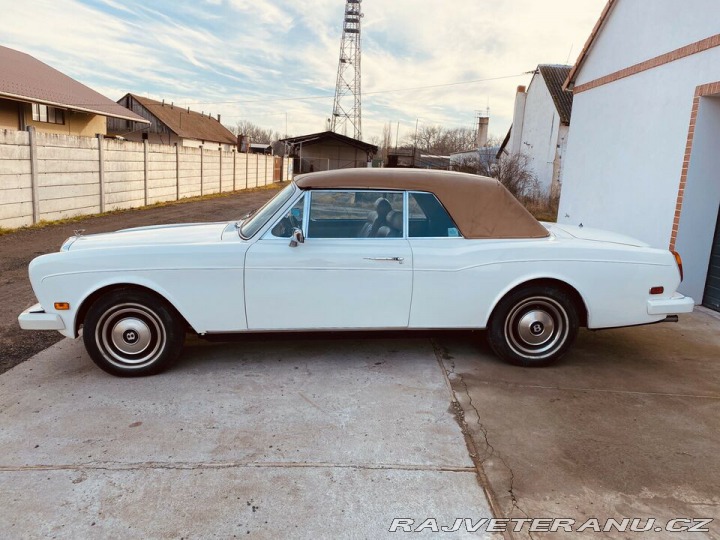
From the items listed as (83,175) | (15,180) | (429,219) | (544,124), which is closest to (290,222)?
(429,219)

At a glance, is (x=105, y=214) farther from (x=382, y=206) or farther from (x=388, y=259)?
(x=388, y=259)

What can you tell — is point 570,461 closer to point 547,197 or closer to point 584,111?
point 584,111

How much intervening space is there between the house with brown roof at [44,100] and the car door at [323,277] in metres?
18.7

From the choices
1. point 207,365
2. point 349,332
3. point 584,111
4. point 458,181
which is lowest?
point 207,365

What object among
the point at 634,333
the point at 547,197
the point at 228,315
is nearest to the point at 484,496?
the point at 228,315

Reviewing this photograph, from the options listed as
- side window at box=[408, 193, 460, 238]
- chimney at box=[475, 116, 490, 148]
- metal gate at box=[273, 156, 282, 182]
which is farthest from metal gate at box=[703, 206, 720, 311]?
chimney at box=[475, 116, 490, 148]

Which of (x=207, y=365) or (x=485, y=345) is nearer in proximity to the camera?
(x=207, y=365)

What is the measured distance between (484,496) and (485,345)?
7.93ft

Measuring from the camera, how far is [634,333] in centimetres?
569

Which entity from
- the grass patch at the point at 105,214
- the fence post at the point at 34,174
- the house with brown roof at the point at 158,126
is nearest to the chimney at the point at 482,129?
the house with brown roof at the point at 158,126

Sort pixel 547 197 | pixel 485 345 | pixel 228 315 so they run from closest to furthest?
1. pixel 228 315
2. pixel 485 345
3. pixel 547 197

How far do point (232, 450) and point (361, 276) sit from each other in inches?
64.8

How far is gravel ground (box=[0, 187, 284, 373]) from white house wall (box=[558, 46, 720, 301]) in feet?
22.8

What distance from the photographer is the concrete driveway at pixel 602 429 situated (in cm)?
277
